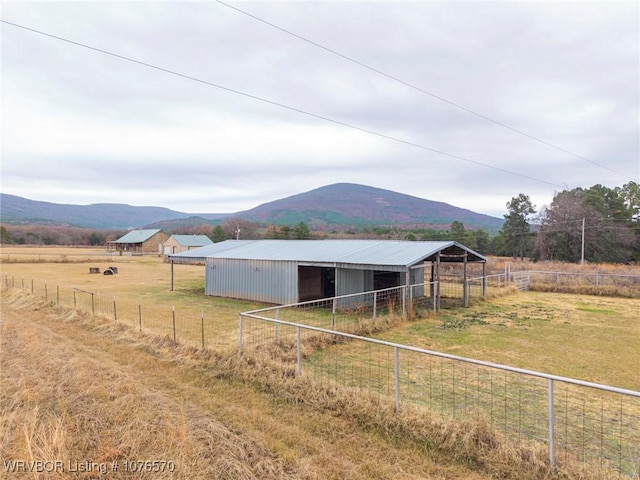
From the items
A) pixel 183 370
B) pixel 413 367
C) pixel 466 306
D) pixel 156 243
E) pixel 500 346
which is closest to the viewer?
pixel 183 370

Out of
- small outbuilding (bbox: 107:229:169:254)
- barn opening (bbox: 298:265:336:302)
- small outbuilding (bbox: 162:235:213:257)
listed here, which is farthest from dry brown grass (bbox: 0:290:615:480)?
small outbuilding (bbox: 107:229:169:254)

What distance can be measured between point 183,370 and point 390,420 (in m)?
4.44

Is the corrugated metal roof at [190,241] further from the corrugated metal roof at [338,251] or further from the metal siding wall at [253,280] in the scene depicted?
the metal siding wall at [253,280]

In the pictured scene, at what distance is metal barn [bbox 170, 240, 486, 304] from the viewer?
15.8m

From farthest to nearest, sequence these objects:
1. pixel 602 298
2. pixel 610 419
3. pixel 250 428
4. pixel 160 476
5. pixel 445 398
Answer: pixel 602 298
pixel 445 398
pixel 610 419
pixel 250 428
pixel 160 476

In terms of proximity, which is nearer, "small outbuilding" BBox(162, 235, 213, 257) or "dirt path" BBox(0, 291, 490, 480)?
"dirt path" BBox(0, 291, 490, 480)

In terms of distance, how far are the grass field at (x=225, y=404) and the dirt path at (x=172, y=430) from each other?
2cm

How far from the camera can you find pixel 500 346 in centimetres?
1045

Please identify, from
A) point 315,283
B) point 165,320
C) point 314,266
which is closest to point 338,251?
point 314,266

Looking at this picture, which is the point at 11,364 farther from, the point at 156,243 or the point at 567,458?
the point at 156,243

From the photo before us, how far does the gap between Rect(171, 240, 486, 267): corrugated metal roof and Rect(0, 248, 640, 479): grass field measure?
3.30m

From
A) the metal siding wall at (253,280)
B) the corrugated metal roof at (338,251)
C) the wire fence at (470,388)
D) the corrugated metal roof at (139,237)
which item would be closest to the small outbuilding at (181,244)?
the corrugated metal roof at (139,237)

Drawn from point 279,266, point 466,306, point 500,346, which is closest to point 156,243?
point 279,266

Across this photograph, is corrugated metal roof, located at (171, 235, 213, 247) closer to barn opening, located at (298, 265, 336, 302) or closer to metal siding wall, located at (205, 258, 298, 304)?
metal siding wall, located at (205, 258, 298, 304)
